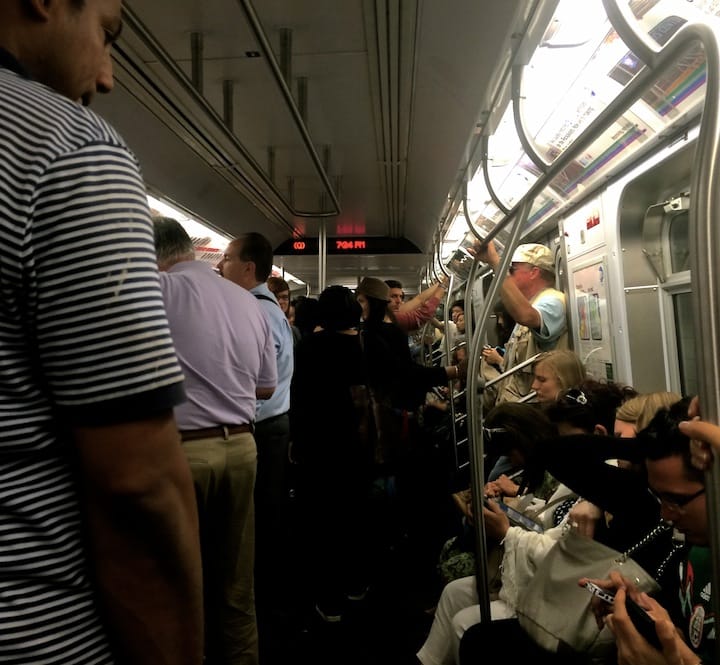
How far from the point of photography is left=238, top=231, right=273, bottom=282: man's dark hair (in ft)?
8.91

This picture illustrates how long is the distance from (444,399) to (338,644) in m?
3.06

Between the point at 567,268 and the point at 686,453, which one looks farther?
the point at 567,268

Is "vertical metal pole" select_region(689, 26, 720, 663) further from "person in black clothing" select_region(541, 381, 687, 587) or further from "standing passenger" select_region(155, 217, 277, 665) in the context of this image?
"standing passenger" select_region(155, 217, 277, 665)

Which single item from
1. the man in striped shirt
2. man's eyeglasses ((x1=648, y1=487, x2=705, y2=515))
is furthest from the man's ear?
man's eyeglasses ((x1=648, y1=487, x2=705, y2=515))

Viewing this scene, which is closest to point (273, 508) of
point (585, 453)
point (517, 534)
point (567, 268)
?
point (517, 534)

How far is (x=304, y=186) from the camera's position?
527 centimetres

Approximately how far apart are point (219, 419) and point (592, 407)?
156cm

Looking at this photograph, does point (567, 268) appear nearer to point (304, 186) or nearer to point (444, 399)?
point (444, 399)

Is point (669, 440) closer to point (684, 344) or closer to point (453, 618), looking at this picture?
point (453, 618)

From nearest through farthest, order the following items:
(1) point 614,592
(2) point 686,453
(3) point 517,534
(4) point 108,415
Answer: (4) point 108,415 < (2) point 686,453 < (1) point 614,592 < (3) point 517,534

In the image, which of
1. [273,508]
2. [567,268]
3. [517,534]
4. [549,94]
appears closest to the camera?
[517,534]

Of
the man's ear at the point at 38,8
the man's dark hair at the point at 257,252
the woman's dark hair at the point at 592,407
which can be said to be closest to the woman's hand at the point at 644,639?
the woman's dark hair at the point at 592,407

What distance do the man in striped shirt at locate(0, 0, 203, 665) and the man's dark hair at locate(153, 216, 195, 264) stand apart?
59.4 inches

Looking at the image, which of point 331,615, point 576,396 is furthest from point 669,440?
point 331,615
